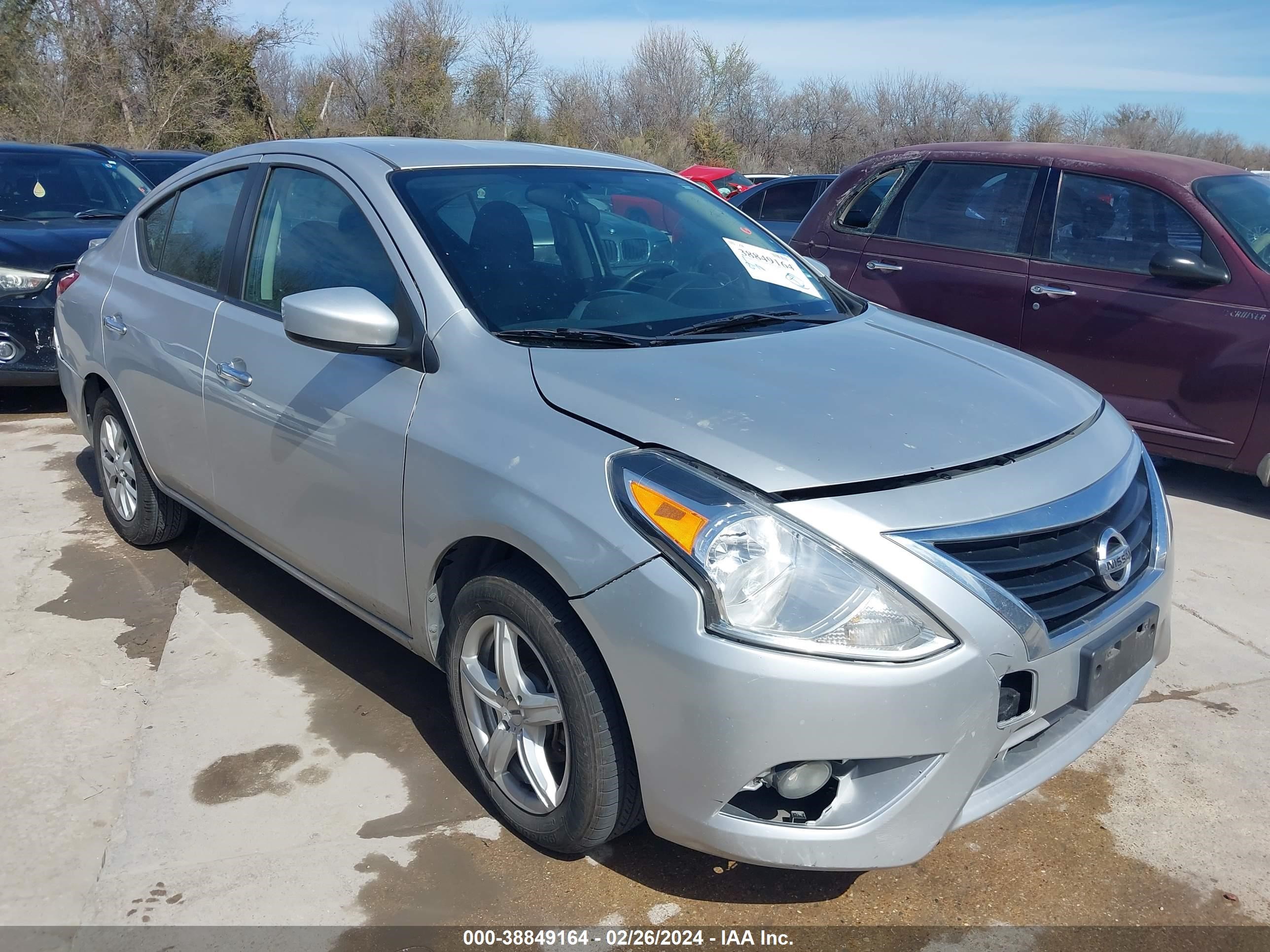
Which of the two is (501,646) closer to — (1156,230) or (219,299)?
(219,299)

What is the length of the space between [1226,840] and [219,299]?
345 centimetres

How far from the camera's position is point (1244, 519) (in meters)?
5.21

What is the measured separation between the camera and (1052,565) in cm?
231

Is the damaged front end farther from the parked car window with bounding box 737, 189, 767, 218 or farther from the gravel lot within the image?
the parked car window with bounding box 737, 189, 767, 218

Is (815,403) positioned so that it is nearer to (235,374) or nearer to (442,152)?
(442,152)

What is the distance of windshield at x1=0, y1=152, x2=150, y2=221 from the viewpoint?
772 centimetres

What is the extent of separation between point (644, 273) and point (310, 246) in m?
1.05

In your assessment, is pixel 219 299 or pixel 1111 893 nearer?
pixel 1111 893

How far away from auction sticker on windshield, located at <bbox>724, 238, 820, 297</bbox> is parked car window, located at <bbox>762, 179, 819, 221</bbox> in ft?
30.6

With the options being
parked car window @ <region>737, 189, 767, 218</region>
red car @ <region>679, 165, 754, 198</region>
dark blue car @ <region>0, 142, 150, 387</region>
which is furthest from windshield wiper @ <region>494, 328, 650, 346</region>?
red car @ <region>679, 165, 754, 198</region>

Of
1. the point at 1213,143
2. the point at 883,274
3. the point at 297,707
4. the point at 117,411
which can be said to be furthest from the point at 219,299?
the point at 1213,143

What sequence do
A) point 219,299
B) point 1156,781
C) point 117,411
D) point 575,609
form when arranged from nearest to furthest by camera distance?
point 575,609
point 1156,781
point 219,299
point 117,411

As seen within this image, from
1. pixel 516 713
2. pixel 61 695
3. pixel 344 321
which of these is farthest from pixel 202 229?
pixel 516 713

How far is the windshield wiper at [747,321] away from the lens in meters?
2.97
